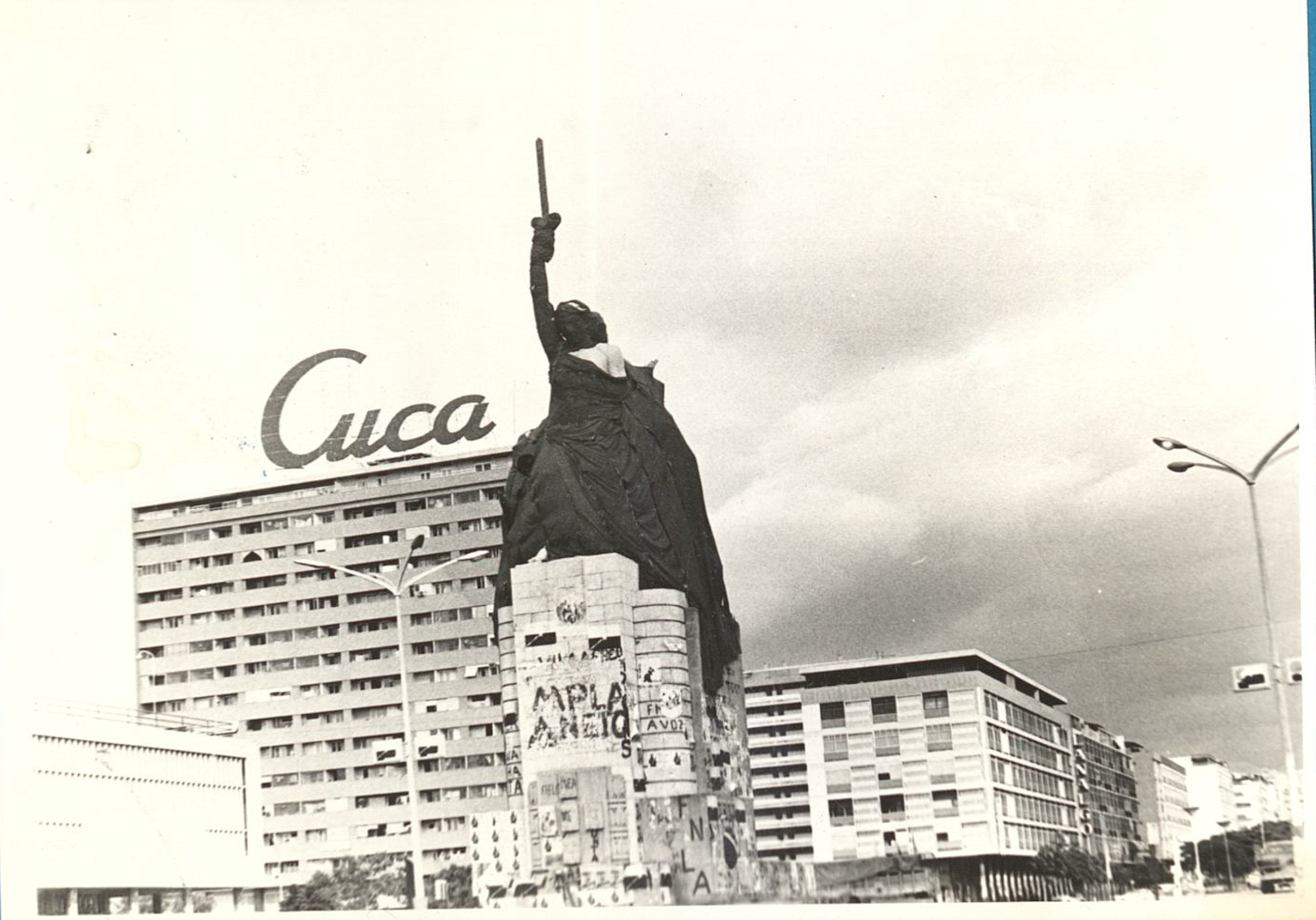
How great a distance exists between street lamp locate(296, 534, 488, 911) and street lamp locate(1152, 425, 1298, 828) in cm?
390

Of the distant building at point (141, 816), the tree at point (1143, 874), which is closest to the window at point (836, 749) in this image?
the tree at point (1143, 874)

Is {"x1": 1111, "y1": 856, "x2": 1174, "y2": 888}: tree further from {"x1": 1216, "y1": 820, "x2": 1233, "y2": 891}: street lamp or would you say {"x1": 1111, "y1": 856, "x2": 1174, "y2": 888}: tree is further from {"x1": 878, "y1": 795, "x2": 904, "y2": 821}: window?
{"x1": 878, "y1": 795, "x2": 904, "y2": 821}: window

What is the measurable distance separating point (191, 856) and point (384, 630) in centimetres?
159

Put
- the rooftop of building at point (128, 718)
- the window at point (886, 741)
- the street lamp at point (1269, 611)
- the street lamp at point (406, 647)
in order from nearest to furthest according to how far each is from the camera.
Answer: the street lamp at point (1269, 611) < the window at point (886, 741) < the street lamp at point (406, 647) < the rooftop of building at point (128, 718)

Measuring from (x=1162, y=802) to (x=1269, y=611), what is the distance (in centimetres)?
101

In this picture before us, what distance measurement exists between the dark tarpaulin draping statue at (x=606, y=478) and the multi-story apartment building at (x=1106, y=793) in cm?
185

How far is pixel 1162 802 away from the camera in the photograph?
777 cm

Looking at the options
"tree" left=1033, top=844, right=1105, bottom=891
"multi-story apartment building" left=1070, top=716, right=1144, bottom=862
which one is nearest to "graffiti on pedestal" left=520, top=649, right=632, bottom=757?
"tree" left=1033, top=844, right=1105, bottom=891

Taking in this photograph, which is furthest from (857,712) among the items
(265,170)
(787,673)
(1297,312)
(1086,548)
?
(265,170)

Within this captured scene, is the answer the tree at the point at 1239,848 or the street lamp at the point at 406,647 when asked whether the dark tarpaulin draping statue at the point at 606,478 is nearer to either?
the street lamp at the point at 406,647

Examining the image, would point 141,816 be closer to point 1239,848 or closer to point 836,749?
point 836,749

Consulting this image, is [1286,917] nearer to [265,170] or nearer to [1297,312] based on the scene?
[1297,312]

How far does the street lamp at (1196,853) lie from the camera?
767cm

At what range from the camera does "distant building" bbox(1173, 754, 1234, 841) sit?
24.9 feet
